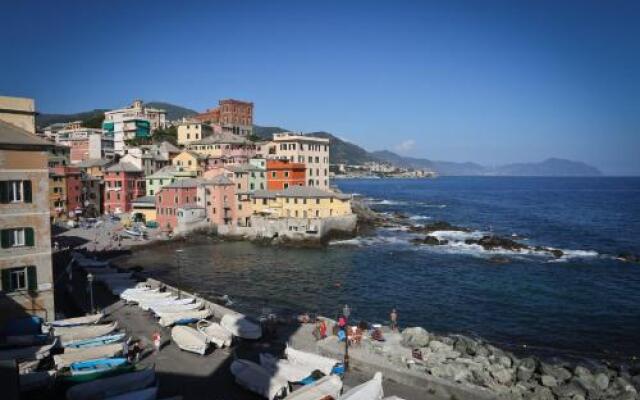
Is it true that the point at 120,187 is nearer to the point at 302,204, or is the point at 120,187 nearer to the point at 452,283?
the point at 302,204

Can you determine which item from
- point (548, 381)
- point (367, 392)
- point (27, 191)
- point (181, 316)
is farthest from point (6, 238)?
point (548, 381)

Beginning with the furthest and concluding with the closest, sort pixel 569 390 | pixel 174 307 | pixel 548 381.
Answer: pixel 174 307 → pixel 548 381 → pixel 569 390

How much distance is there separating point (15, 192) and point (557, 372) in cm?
2912

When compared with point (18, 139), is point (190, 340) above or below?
below

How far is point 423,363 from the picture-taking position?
22.9 meters

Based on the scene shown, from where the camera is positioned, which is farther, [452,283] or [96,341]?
[452,283]

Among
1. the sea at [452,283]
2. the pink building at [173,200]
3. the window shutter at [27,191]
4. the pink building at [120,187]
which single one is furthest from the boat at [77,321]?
the pink building at [120,187]

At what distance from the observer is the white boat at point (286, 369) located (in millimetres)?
20641

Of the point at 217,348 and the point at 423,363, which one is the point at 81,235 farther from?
the point at 423,363

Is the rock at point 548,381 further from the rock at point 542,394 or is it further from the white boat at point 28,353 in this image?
the white boat at point 28,353

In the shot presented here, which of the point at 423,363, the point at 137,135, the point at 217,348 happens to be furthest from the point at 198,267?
the point at 137,135

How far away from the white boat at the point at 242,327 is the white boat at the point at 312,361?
4116 mm

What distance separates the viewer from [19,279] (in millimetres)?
25594

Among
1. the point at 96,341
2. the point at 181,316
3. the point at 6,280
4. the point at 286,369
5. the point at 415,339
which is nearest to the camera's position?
the point at 286,369
